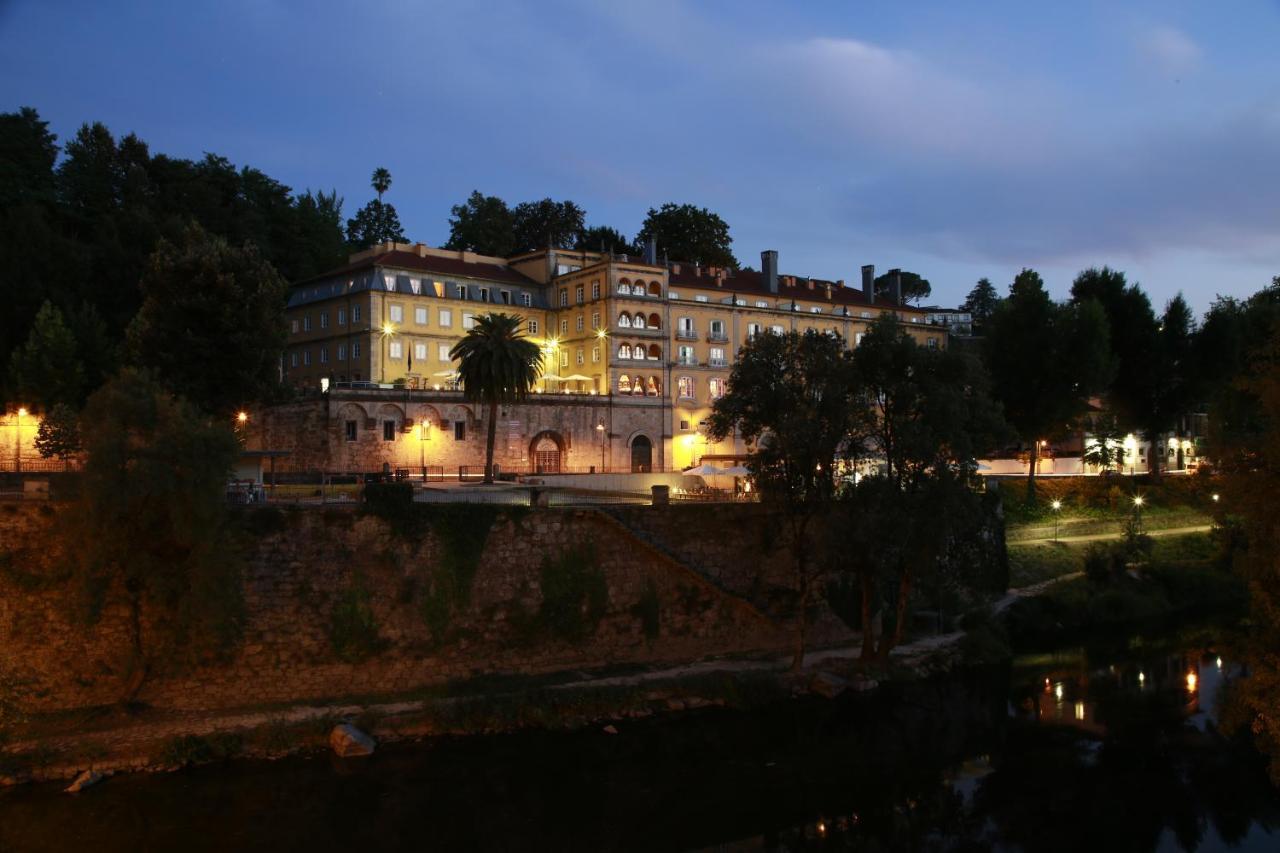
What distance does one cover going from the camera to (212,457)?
74.2ft

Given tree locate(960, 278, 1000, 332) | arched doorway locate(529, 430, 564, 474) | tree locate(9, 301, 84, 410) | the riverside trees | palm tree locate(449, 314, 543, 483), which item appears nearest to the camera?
the riverside trees

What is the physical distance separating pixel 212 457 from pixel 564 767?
1143 centimetres

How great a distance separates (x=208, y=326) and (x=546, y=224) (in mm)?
55482

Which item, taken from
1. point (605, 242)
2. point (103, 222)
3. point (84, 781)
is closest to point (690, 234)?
point (605, 242)

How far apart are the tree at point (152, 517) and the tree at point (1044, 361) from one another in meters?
42.6

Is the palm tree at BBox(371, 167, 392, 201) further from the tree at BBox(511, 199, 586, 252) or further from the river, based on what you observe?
the river

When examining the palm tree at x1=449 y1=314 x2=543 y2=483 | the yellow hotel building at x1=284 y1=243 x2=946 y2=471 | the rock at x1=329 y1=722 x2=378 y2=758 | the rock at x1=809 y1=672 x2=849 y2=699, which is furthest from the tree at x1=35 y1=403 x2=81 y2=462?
the rock at x1=809 y1=672 x2=849 y2=699

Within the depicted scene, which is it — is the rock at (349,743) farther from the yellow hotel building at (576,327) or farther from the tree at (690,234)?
the tree at (690,234)

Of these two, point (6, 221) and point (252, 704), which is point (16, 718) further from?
point (6, 221)

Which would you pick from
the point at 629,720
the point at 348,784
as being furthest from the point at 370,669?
the point at 629,720

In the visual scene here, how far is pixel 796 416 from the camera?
26.7 meters

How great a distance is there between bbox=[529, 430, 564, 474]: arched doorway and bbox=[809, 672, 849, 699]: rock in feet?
94.9

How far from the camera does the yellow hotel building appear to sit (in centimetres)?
6025

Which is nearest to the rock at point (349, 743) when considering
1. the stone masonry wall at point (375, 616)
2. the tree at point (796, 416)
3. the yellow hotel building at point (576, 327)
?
the stone masonry wall at point (375, 616)
